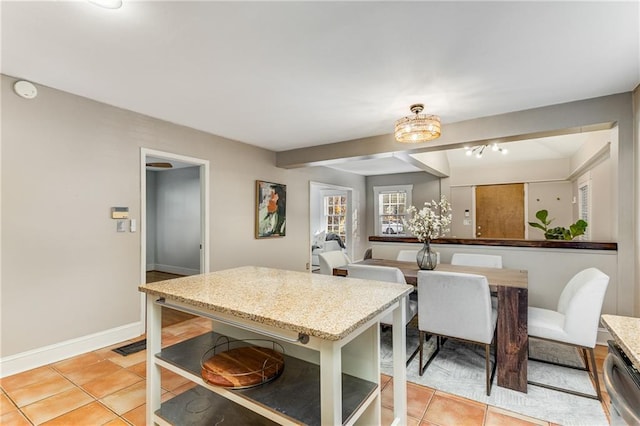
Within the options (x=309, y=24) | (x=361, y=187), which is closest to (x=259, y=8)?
(x=309, y=24)

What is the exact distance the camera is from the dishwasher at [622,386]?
85cm

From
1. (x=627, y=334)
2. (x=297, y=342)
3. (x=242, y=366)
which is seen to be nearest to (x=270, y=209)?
(x=242, y=366)

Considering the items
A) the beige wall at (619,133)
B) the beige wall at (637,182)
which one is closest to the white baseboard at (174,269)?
the beige wall at (619,133)

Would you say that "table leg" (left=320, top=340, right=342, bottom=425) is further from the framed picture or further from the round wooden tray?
the framed picture

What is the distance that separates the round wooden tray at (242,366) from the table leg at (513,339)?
1685 mm

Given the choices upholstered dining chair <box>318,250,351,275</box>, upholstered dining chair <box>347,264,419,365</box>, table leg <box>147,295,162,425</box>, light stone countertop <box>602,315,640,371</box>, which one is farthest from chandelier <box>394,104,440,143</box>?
table leg <box>147,295,162,425</box>

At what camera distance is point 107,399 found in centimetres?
208

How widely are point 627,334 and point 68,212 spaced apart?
3.74 metres

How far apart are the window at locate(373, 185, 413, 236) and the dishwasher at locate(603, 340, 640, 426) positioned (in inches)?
261

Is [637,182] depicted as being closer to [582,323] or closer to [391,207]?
[582,323]

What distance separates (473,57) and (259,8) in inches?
58.1

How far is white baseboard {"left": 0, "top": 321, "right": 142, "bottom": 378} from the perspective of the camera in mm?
2410

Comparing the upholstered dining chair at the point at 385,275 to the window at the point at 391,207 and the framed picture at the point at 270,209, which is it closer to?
the framed picture at the point at 270,209

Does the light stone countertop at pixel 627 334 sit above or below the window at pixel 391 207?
below
